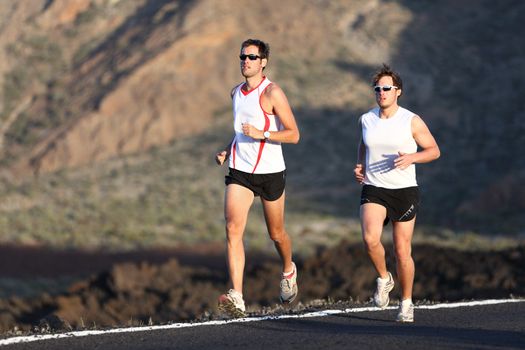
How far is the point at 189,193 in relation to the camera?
40.4 metres

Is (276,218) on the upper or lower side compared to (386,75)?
lower

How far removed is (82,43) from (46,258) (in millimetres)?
26417

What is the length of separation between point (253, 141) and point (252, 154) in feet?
0.37

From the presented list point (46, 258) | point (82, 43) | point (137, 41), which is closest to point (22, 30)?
point (82, 43)

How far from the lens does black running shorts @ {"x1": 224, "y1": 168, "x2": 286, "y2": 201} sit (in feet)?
33.5

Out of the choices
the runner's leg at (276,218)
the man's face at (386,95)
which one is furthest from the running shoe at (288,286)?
the man's face at (386,95)

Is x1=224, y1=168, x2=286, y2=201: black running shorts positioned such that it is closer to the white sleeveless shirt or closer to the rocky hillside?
the white sleeveless shirt

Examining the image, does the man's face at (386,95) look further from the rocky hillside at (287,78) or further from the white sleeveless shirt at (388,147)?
the rocky hillside at (287,78)

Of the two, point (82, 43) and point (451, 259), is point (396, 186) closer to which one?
point (451, 259)

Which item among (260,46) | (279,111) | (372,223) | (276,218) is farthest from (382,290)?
(260,46)

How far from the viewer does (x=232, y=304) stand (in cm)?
998

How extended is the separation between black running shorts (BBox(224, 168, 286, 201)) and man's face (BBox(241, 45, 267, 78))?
34.1 inches

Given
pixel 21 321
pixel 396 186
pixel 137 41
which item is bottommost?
pixel 21 321

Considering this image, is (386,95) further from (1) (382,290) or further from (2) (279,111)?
(1) (382,290)
